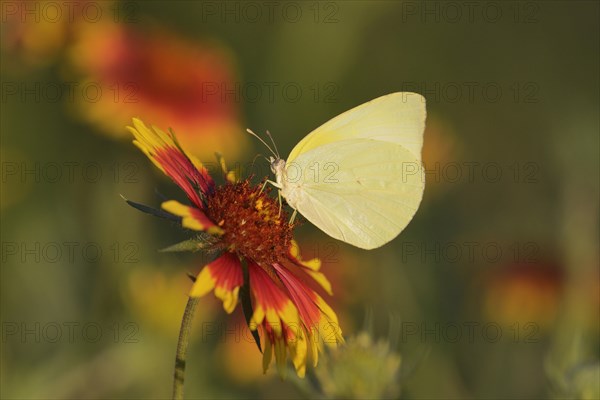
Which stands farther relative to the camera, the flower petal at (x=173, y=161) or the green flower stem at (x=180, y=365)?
the flower petal at (x=173, y=161)

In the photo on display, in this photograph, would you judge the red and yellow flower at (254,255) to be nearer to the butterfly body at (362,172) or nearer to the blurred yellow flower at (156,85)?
the butterfly body at (362,172)

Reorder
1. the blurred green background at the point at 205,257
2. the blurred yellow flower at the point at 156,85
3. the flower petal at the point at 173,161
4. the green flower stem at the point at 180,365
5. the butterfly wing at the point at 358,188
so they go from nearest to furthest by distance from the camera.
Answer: the green flower stem at the point at 180,365 → the flower petal at the point at 173,161 → the butterfly wing at the point at 358,188 → the blurred green background at the point at 205,257 → the blurred yellow flower at the point at 156,85

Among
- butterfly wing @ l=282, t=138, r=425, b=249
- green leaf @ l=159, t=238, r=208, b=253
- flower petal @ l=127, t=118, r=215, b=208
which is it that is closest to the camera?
green leaf @ l=159, t=238, r=208, b=253

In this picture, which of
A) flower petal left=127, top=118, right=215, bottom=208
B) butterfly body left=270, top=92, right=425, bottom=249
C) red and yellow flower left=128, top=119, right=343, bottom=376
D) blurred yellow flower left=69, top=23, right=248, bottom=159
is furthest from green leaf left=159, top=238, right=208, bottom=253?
blurred yellow flower left=69, top=23, right=248, bottom=159

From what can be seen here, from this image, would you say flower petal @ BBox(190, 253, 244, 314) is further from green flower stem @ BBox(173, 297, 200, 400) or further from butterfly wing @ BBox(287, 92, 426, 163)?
butterfly wing @ BBox(287, 92, 426, 163)

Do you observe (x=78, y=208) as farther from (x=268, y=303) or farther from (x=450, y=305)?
(x=268, y=303)

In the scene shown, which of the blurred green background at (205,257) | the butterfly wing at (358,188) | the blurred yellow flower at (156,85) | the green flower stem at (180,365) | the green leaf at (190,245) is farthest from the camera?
the blurred yellow flower at (156,85)

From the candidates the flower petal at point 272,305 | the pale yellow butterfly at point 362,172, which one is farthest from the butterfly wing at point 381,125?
the flower petal at point 272,305

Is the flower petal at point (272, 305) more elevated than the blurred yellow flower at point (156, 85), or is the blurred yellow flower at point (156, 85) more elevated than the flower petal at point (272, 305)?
the blurred yellow flower at point (156, 85)
